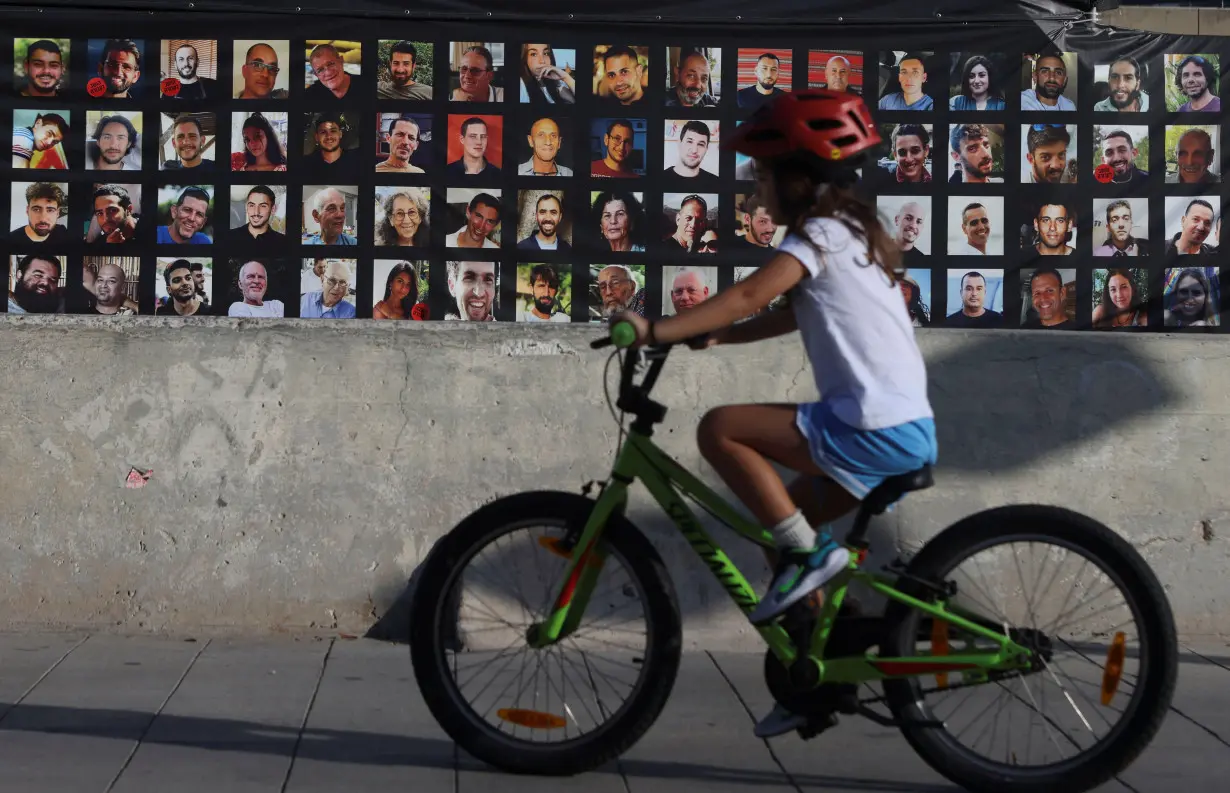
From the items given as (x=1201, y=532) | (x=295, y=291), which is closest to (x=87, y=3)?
(x=295, y=291)

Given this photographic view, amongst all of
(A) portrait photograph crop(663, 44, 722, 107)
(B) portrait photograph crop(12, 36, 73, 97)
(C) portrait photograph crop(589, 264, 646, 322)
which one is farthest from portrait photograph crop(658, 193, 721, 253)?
(B) portrait photograph crop(12, 36, 73, 97)

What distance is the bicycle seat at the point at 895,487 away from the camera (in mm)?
3725

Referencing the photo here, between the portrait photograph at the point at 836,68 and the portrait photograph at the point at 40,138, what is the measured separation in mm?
2954

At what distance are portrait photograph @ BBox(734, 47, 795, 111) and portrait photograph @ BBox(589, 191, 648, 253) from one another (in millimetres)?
576

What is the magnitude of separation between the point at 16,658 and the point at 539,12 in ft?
10.2

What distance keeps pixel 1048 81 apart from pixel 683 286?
1.68 metres

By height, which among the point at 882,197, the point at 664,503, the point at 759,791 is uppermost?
the point at 882,197

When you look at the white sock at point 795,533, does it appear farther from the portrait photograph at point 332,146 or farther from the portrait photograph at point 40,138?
the portrait photograph at point 40,138

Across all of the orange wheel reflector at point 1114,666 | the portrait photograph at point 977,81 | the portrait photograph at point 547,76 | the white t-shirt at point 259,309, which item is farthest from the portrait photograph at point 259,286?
the orange wheel reflector at point 1114,666

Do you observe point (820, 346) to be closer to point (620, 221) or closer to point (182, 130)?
point (620, 221)

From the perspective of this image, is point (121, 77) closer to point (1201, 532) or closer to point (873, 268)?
point (873, 268)

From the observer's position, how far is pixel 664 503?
3.96 meters

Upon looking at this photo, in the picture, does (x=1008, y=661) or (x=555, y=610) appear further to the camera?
(x=555, y=610)

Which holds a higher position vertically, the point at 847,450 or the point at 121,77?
the point at 121,77
